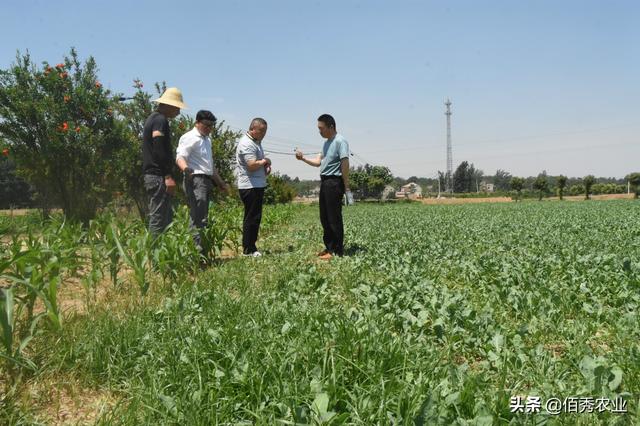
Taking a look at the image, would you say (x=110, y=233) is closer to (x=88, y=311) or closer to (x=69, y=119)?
(x=88, y=311)

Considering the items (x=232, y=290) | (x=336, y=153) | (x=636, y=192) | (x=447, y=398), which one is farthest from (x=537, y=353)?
(x=636, y=192)

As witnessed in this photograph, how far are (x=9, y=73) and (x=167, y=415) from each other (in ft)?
46.6

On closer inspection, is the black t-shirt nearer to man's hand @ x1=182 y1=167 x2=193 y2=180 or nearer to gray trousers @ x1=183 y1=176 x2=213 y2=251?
man's hand @ x1=182 y1=167 x2=193 y2=180

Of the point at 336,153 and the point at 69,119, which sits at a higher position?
the point at 69,119

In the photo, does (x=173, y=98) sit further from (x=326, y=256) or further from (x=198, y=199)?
(x=326, y=256)

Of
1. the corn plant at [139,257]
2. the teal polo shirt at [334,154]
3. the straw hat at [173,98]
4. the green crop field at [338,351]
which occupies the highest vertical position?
the straw hat at [173,98]

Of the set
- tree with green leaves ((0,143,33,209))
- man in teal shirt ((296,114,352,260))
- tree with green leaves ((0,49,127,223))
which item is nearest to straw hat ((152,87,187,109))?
man in teal shirt ((296,114,352,260))

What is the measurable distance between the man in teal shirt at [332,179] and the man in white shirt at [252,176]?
0.81 metres

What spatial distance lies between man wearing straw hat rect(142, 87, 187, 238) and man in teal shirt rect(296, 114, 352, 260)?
6.41 feet

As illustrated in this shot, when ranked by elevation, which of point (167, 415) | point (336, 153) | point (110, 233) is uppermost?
point (336, 153)

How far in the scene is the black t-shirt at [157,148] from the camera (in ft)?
16.5

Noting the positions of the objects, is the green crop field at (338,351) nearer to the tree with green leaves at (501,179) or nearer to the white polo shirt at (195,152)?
the white polo shirt at (195,152)

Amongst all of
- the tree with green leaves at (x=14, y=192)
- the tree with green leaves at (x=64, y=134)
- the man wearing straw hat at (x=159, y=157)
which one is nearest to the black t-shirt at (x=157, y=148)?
the man wearing straw hat at (x=159, y=157)

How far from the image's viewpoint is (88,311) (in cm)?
304
